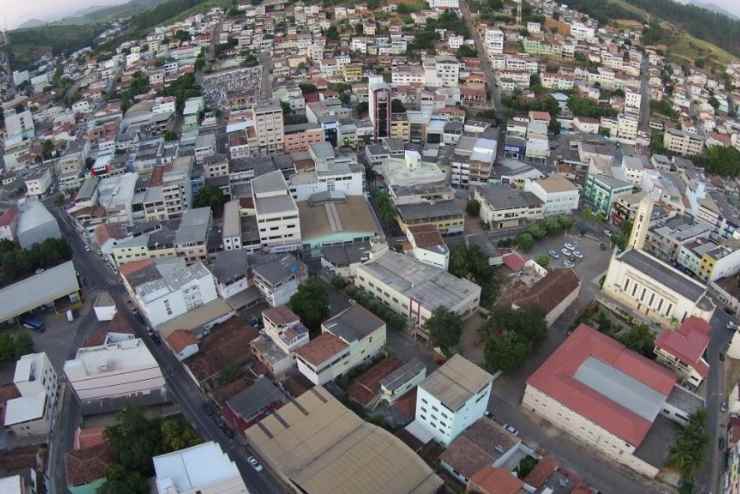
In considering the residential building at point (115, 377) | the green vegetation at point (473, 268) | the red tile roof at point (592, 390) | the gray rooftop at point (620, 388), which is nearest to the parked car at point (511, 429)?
the red tile roof at point (592, 390)

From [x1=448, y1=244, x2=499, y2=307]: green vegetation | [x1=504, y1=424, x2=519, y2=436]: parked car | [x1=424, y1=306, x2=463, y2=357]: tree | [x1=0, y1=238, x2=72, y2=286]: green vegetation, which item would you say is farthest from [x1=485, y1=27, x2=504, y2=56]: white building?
[x1=504, y1=424, x2=519, y2=436]: parked car

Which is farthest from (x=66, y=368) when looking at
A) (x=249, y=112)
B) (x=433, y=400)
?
(x=249, y=112)

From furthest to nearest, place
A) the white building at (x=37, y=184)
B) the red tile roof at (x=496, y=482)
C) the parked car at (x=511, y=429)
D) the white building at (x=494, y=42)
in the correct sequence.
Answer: the white building at (x=494, y=42), the white building at (x=37, y=184), the parked car at (x=511, y=429), the red tile roof at (x=496, y=482)

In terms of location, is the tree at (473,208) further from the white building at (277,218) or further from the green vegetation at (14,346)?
the green vegetation at (14,346)

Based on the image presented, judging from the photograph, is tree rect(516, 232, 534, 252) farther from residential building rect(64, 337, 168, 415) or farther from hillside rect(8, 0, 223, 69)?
hillside rect(8, 0, 223, 69)

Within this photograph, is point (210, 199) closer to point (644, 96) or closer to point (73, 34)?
point (644, 96)

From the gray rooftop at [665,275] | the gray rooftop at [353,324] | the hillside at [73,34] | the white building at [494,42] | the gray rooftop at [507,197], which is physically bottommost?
the hillside at [73,34]
